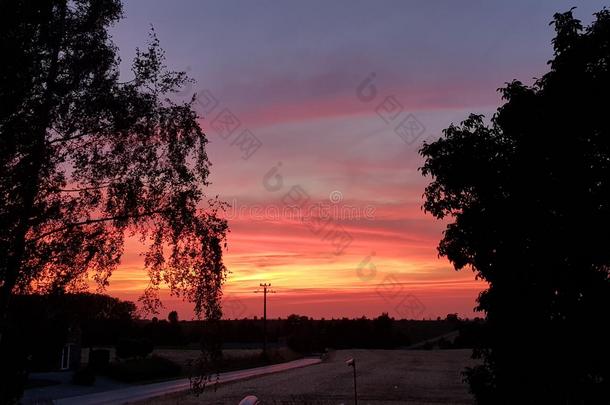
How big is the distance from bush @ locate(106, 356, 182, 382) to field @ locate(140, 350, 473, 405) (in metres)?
11.5

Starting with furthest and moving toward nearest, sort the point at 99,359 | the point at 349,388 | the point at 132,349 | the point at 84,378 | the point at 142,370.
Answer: the point at 132,349 → the point at 99,359 → the point at 142,370 → the point at 84,378 → the point at 349,388

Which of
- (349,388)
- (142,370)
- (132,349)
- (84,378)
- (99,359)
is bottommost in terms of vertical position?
(349,388)

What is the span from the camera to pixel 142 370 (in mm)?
52656

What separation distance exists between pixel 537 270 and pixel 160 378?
47.1 metres

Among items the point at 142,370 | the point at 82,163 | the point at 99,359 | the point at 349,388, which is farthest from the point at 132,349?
the point at 82,163

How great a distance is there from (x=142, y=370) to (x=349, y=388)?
22829 millimetres

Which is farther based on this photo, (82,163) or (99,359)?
(99,359)

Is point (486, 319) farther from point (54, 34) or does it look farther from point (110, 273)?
point (54, 34)

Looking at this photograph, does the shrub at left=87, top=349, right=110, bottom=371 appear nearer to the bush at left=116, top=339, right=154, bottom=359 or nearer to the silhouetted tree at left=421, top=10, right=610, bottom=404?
the bush at left=116, top=339, right=154, bottom=359

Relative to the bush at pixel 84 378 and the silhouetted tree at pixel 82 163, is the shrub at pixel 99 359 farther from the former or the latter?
the silhouetted tree at pixel 82 163

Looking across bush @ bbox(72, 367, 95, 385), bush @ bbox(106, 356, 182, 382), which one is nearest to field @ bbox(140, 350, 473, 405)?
bush @ bbox(106, 356, 182, 382)

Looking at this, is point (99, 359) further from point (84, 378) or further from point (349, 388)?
point (349, 388)

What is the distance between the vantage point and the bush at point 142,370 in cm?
5106

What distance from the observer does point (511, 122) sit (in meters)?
16.2
